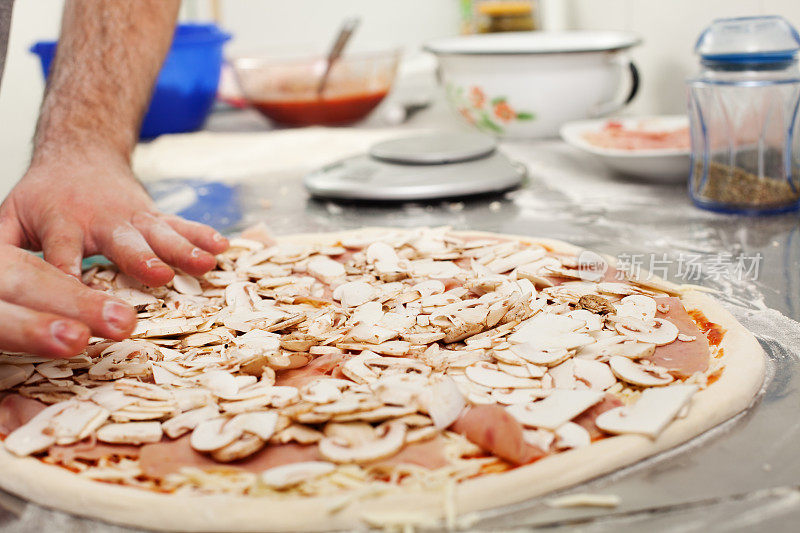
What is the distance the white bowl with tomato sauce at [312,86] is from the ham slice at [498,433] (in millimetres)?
1727

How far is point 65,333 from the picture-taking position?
0.75 m

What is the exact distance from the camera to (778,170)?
1.34m

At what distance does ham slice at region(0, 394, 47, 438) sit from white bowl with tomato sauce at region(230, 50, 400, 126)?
1.63 m

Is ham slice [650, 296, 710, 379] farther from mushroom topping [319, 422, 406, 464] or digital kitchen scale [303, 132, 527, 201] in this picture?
digital kitchen scale [303, 132, 527, 201]

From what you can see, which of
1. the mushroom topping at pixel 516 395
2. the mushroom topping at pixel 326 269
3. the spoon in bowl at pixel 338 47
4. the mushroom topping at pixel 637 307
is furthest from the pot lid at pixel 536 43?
the mushroom topping at pixel 516 395

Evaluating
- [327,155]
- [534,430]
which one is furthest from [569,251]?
[327,155]

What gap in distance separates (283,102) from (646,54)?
106cm

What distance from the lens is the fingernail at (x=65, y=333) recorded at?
744mm

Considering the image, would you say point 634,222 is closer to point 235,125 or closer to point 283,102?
point 283,102

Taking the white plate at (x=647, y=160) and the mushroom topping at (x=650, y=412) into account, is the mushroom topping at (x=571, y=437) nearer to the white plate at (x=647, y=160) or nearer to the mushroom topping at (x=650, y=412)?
the mushroom topping at (x=650, y=412)

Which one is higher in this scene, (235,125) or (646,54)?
(646,54)

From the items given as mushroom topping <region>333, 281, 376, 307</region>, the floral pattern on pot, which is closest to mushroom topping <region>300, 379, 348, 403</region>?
mushroom topping <region>333, 281, 376, 307</region>

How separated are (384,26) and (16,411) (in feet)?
11.8

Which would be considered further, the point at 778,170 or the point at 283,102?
the point at 283,102
